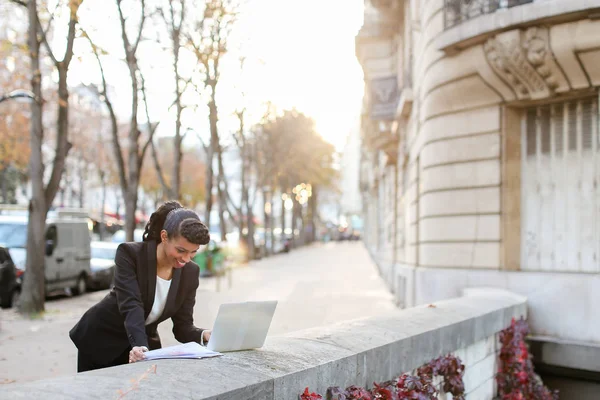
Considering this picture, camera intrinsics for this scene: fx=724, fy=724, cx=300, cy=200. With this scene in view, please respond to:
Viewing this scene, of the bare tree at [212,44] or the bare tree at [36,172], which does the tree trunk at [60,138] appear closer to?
the bare tree at [36,172]

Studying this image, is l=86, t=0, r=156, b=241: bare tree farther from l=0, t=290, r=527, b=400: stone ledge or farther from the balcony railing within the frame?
l=0, t=290, r=527, b=400: stone ledge

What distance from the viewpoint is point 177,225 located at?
3.96 m

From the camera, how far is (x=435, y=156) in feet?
39.3

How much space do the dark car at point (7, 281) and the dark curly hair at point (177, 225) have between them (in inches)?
463

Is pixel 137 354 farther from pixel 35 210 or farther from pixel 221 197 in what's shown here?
pixel 221 197

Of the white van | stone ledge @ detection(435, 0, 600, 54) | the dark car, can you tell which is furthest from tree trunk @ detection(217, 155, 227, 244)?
stone ledge @ detection(435, 0, 600, 54)

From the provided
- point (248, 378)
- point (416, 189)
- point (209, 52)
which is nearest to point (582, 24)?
point (416, 189)

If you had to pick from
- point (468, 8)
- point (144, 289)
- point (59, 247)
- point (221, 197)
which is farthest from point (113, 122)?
point (221, 197)

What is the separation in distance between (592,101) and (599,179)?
44.2 inches

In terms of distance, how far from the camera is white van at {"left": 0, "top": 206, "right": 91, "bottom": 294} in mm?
17609

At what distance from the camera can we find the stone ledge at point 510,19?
→ 9219 millimetres

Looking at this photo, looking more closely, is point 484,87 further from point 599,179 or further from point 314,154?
point 314,154

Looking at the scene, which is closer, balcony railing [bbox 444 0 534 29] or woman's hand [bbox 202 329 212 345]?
woman's hand [bbox 202 329 212 345]

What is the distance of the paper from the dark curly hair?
573 mm
